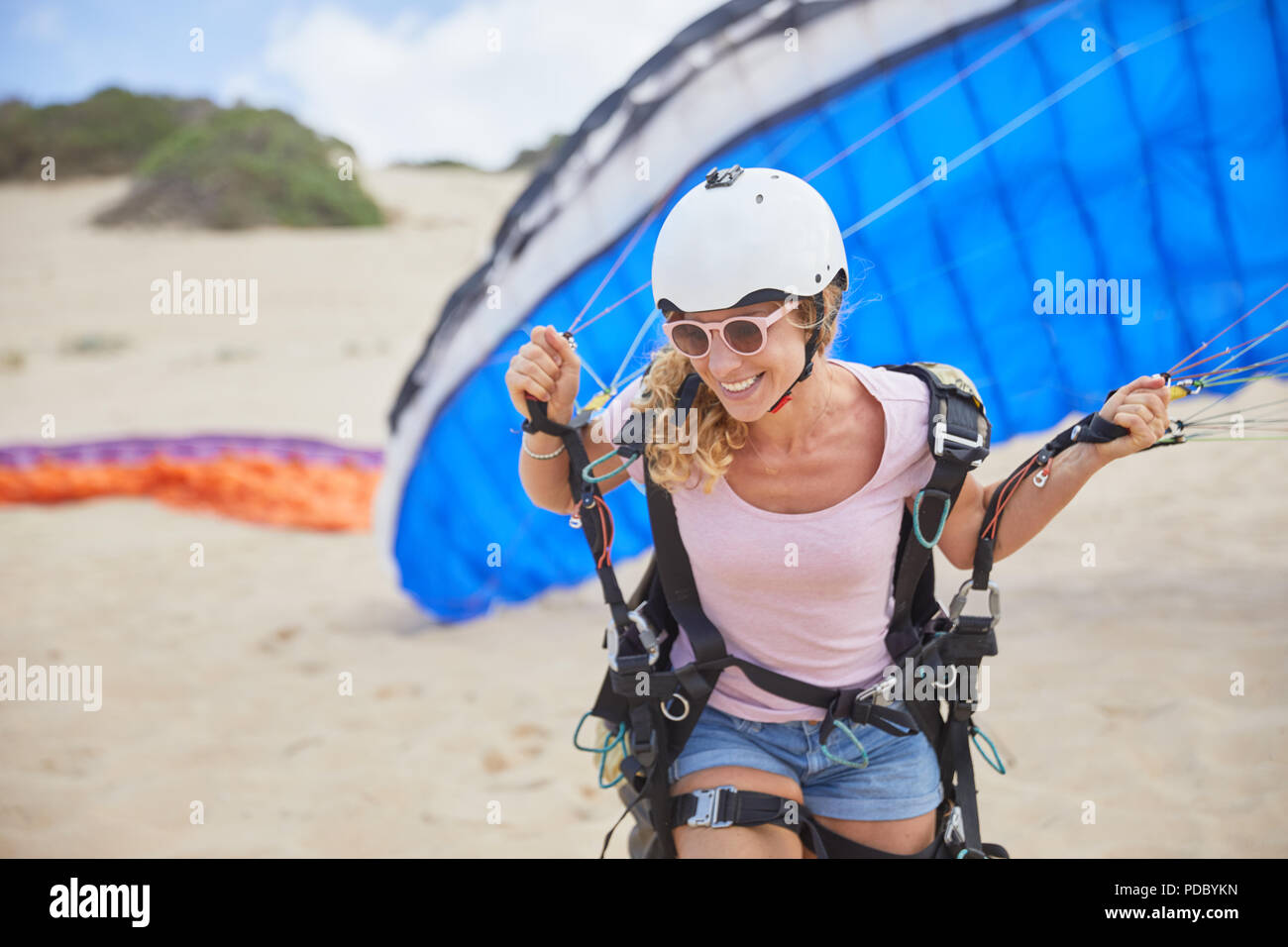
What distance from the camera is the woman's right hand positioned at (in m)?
2.03

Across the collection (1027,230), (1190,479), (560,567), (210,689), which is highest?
(1027,230)

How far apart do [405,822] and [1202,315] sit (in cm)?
333

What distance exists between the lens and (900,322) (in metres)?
3.96

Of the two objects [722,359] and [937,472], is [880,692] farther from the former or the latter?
[722,359]

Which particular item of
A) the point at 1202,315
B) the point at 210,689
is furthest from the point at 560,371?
the point at 210,689

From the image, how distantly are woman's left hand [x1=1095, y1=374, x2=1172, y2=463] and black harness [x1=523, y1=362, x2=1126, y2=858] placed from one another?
85 mm

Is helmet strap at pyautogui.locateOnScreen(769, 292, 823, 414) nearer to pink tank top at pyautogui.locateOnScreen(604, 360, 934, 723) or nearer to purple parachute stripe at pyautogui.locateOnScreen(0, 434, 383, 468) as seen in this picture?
pink tank top at pyautogui.locateOnScreen(604, 360, 934, 723)

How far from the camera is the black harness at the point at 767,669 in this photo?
1984 mm

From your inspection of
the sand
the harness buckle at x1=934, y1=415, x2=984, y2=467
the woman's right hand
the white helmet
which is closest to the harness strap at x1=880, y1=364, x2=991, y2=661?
the harness buckle at x1=934, y1=415, x2=984, y2=467

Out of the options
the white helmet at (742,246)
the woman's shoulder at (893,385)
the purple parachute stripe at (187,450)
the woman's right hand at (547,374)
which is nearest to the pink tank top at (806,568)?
the woman's shoulder at (893,385)

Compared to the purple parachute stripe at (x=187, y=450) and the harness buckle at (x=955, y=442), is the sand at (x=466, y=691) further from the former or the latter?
the harness buckle at (x=955, y=442)

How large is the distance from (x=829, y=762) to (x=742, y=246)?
104cm

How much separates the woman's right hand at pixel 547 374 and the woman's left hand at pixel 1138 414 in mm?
1001
